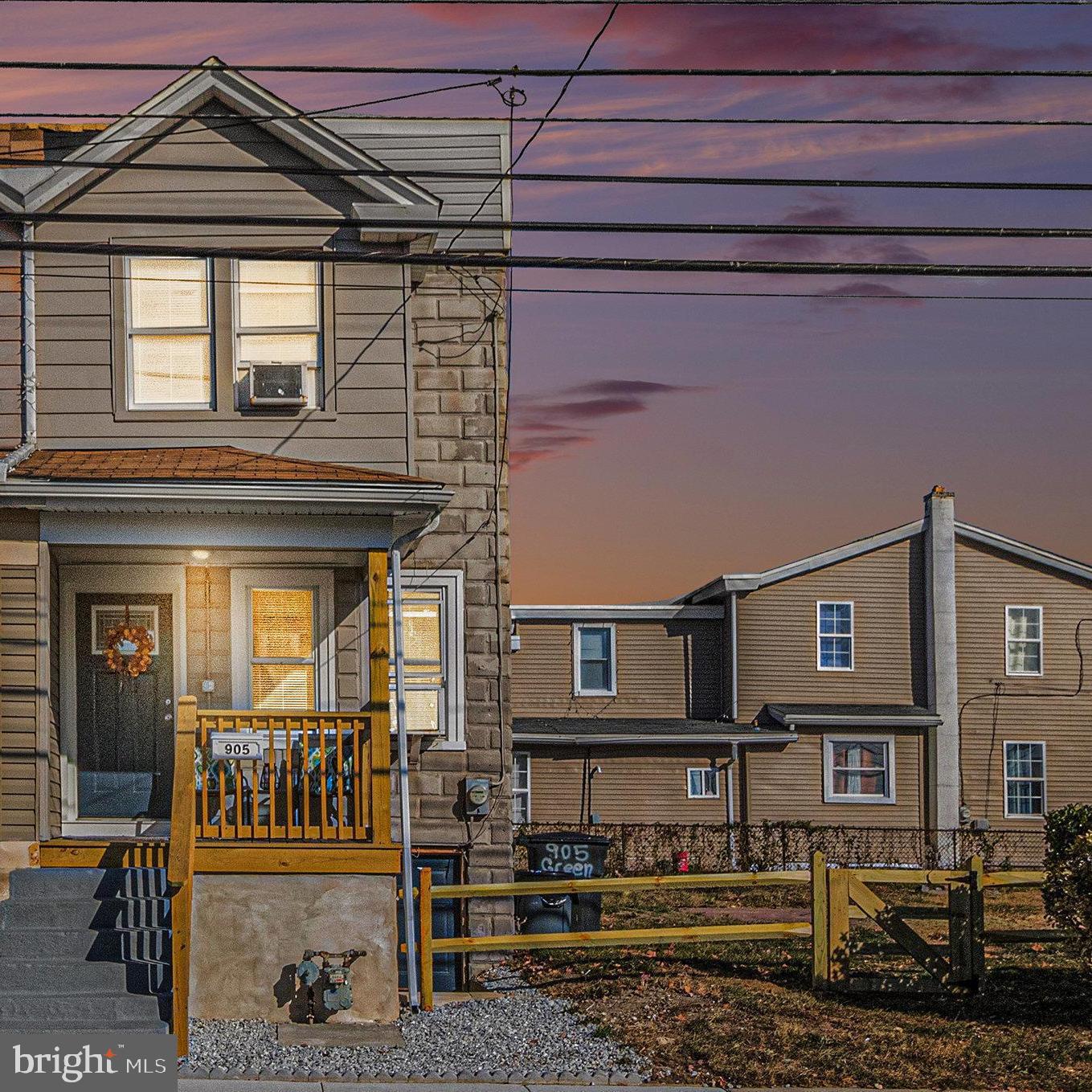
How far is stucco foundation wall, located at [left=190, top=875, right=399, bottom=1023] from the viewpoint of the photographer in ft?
38.1

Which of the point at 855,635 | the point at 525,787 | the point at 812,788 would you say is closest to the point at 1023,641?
the point at 855,635

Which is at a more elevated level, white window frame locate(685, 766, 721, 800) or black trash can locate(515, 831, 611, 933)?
black trash can locate(515, 831, 611, 933)

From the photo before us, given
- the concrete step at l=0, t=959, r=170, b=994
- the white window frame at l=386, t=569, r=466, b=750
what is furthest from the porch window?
the concrete step at l=0, t=959, r=170, b=994

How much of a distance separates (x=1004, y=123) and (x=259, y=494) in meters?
6.88

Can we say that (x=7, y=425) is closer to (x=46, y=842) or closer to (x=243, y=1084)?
(x=46, y=842)

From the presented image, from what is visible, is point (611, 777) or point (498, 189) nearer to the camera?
point (498, 189)

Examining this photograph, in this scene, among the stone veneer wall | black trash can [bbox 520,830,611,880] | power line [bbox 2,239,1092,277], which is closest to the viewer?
power line [bbox 2,239,1092,277]

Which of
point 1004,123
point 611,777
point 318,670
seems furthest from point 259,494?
point 611,777

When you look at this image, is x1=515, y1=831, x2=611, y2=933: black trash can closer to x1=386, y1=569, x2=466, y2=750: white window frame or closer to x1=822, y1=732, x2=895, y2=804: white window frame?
x1=386, y1=569, x2=466, y2=750: white window frame

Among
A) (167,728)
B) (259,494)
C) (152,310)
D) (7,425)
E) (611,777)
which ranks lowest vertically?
(611,777)

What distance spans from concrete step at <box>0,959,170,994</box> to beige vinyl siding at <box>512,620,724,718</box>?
870 inches

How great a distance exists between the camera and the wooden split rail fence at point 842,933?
39.8ft

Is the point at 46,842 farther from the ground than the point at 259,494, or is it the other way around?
the point at 259,494

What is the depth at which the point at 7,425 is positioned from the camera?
1415 centimetres
